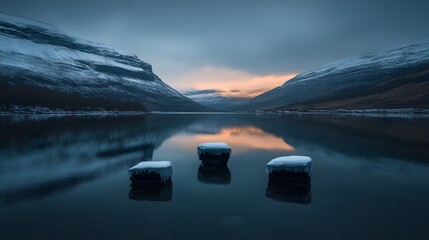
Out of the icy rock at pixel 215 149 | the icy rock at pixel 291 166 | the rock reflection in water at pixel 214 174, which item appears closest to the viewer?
the icy rock at pixel 291 166

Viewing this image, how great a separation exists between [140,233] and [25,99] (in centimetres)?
17467

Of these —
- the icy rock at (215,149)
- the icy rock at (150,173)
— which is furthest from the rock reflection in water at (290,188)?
the icy rock at (215,149)

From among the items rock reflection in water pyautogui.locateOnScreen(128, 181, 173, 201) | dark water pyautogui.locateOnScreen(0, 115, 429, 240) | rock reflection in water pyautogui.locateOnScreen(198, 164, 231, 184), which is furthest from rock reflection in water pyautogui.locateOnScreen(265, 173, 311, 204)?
rock reflection in water pyautogui.locateOnScreen(128, 181, 173, 201)

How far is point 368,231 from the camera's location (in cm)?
1395

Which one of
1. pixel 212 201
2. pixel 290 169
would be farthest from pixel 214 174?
pixel 212 201

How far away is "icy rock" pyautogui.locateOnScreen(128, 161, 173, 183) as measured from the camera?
2098cm

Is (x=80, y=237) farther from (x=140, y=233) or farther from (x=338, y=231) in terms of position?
(x=338, y=231)

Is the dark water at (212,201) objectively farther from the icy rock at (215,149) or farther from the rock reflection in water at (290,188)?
the icy rock at (215,149)

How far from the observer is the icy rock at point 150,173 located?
2098 centimetres

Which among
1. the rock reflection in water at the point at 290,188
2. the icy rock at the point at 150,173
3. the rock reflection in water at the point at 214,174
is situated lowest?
the rock reflection in water at the point at 214,174

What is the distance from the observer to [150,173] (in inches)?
829

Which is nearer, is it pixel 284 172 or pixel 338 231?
pixel 338 231

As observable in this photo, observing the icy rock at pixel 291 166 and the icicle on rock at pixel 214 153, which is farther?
the icicle on rock at pixel 214 153

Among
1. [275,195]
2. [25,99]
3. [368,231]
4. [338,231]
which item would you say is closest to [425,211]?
[368,231]
